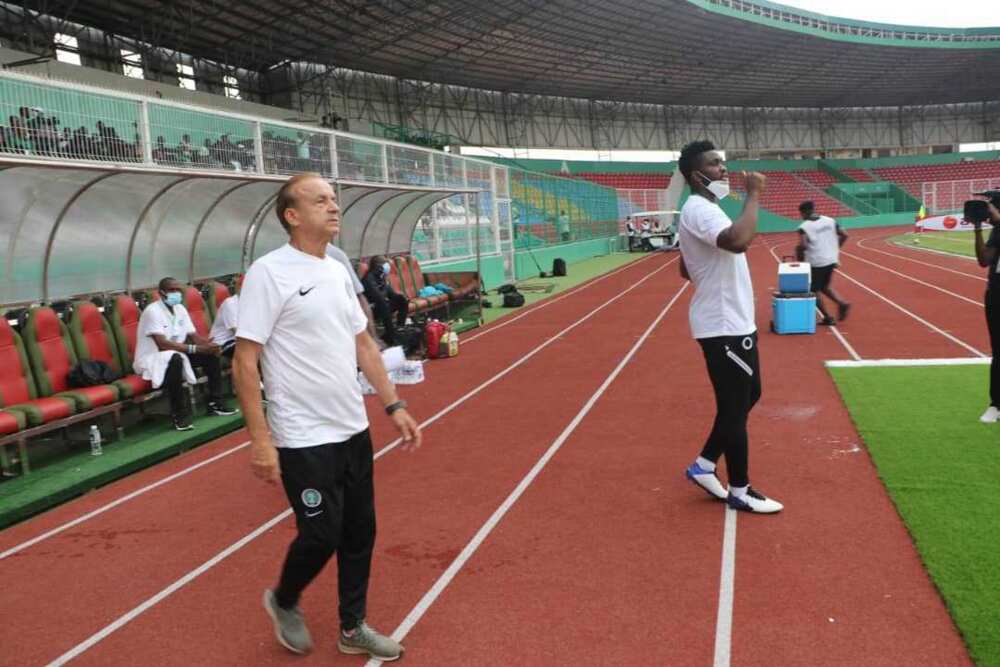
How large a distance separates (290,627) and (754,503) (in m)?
2.66

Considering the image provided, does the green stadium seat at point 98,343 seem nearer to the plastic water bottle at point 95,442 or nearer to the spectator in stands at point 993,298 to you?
the plastic water bottle at point 95,442

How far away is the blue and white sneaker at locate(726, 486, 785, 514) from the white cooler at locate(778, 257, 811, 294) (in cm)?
727

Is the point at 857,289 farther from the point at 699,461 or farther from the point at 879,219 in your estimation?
the point at 879,219

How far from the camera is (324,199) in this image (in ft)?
9.56

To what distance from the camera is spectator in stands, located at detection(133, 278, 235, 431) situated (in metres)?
7.18

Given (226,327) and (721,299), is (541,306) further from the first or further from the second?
(721,299)

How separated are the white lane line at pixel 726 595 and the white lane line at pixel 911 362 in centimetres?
477

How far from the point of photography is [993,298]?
5.80 m

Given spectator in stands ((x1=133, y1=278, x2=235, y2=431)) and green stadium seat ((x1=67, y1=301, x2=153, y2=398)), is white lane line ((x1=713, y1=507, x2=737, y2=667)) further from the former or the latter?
green stadium seat ((x1=67, y1=301, x2=153, y2=398))

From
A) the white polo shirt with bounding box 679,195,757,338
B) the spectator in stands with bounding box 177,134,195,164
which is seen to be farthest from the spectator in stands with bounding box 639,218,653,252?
the white polo shirt with bounding box 679,195,757,338

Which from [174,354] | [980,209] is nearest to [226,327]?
[174,354]

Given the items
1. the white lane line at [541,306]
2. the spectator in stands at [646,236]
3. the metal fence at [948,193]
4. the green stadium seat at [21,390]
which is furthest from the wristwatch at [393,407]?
the metal fence at [948,193]

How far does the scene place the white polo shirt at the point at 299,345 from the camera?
273cm

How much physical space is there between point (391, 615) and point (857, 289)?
611 inches
